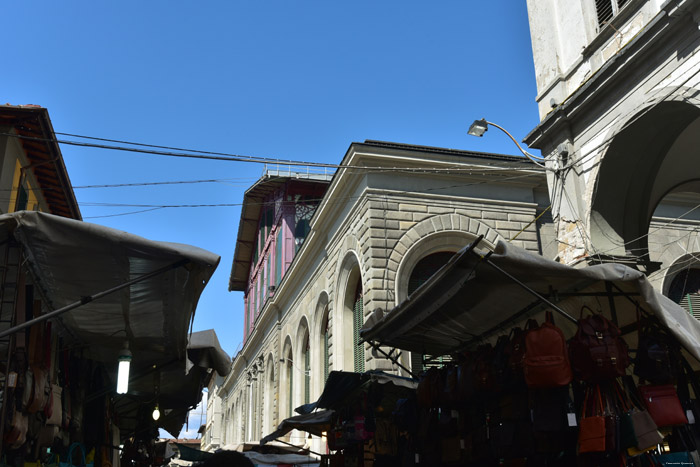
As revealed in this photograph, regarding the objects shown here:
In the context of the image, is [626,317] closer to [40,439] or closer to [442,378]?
[442,378]

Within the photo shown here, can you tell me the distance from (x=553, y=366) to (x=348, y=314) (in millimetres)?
13530

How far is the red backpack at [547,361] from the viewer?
5.85m

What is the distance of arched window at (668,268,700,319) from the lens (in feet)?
59.0

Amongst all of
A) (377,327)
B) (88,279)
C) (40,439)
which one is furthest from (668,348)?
(40,439)

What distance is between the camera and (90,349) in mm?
8477

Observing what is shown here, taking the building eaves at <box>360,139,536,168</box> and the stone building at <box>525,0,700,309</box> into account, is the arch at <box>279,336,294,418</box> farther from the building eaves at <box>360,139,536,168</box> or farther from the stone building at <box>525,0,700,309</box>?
the stone building at <box>525,0,700,309</box>

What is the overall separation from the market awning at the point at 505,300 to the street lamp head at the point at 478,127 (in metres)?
5.76

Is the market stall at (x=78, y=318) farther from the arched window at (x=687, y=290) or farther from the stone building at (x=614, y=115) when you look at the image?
the arched window at (x=687, y=290)

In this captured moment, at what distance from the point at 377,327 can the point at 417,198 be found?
9267 millimetres

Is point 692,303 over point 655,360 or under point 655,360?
over

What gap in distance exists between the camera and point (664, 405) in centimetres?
556

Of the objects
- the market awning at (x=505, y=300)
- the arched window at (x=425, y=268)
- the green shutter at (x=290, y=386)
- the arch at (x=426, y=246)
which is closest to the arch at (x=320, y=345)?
the green shutter at (x=290, y=386)

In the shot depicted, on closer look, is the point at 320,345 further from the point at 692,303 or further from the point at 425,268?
the point at 692,303

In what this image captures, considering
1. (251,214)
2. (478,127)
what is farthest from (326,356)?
(251,214)
